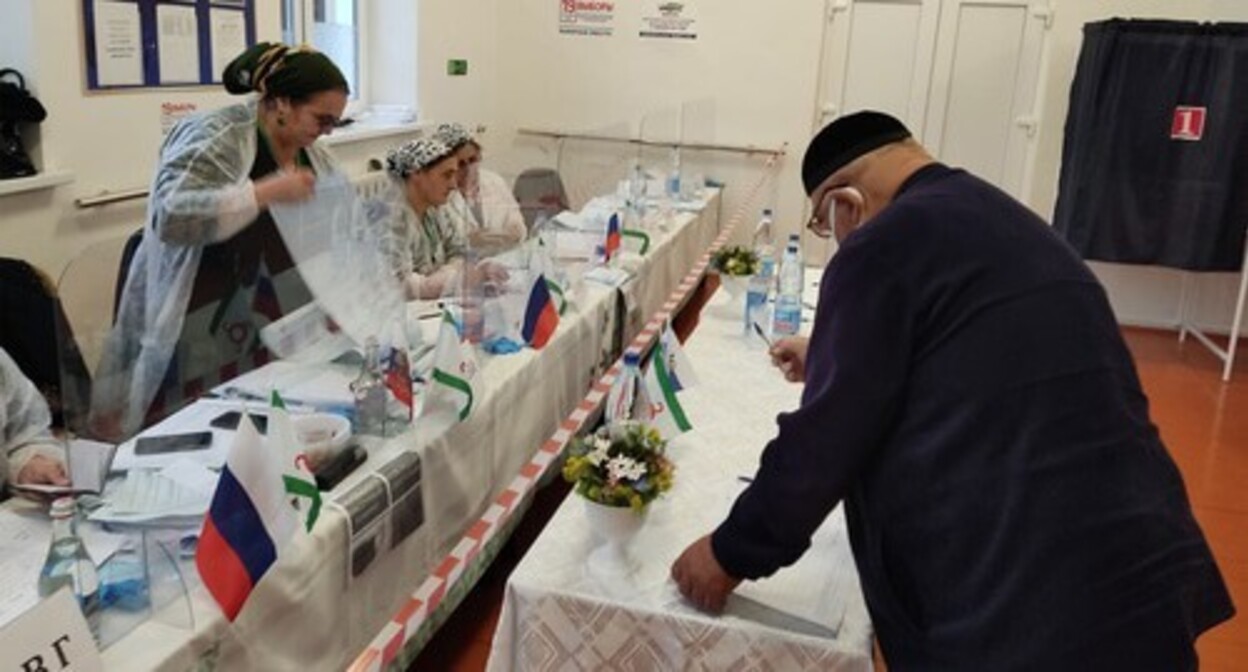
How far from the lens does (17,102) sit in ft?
9.21

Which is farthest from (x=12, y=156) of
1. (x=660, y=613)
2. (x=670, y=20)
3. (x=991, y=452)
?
(x=670, y=20)

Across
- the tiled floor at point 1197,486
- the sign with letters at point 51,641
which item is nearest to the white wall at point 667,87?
the tiled floor at point 1197,486

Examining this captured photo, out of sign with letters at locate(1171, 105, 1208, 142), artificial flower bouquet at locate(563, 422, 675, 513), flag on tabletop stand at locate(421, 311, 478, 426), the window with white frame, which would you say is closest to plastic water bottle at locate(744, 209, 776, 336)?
flag on tabletop stand at locate(421, 311, 478, 426)

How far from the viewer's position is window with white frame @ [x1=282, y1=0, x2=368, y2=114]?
4277mm

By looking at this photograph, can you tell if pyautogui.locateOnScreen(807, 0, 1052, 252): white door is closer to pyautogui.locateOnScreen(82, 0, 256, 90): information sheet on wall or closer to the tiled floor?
the tiled floor

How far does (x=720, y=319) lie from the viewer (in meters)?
2.93

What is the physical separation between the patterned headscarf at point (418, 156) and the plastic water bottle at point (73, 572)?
5.84 feet

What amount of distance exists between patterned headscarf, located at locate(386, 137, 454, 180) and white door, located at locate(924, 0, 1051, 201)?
360 cm

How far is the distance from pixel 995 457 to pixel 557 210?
10.9 feet

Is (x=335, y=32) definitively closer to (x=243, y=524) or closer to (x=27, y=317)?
(x=27, y=317)

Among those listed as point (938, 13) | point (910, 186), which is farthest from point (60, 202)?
point (938, 13)

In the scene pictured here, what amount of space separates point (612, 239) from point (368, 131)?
1.69 metres

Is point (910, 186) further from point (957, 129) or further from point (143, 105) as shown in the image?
point (957, 129)

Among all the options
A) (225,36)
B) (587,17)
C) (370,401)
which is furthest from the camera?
(587,17)
